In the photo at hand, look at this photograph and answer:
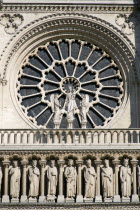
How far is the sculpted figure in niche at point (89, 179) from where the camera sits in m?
22.9

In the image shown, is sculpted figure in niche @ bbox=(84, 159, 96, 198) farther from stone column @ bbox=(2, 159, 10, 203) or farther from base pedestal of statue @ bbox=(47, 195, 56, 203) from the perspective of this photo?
stone column @ bbox=(2, 159, 10, 203)

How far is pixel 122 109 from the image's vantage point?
2511 centimetres

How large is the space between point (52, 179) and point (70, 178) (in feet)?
1.49

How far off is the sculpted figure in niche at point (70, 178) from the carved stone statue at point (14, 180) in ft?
3.97

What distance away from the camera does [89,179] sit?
75.5 feet

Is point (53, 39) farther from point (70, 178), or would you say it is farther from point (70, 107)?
point (70, 178)

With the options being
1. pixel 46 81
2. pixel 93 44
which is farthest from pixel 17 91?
pixel 93 44

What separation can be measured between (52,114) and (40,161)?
2.24 meters

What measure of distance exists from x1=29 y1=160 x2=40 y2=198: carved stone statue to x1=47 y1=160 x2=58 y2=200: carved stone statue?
0.98 feet

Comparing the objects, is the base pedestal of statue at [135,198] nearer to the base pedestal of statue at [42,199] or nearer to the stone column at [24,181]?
the base pedestal of statue at [42,199]

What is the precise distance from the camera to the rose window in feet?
82.5

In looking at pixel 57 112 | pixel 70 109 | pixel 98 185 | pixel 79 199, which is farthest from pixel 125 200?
pixel 57 112

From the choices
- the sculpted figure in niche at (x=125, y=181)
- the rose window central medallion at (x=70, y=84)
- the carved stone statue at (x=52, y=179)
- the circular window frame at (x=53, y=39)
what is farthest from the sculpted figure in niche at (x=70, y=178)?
the rose window central medallion at (x=70, y=84)

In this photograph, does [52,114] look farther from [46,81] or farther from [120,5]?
[120,5]
